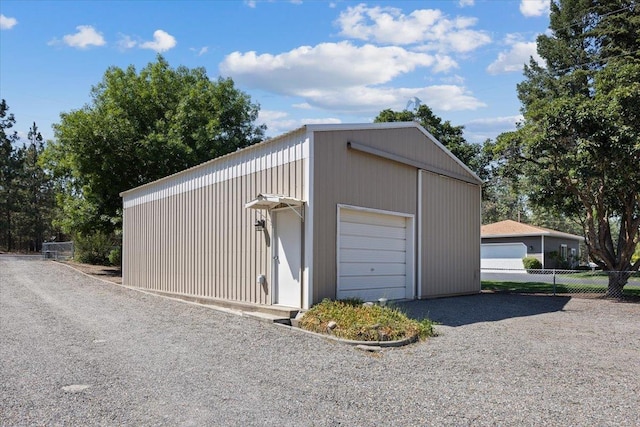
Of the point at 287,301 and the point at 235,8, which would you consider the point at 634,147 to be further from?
the point at 235,8

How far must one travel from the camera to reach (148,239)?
45.6 ft

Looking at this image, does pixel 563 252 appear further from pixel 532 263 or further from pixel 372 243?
pixel 372 243

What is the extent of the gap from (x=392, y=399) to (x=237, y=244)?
6134mm

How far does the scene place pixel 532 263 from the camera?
27281 millimetres

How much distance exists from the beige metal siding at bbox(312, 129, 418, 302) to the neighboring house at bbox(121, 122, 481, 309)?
0.02 meters

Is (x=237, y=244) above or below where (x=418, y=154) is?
below

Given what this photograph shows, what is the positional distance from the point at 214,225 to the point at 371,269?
11.7ft

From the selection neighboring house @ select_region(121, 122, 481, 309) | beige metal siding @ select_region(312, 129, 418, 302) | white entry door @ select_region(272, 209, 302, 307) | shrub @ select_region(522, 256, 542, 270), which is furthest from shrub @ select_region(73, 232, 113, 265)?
shrub @ select_region(522, 256, 542, 270)

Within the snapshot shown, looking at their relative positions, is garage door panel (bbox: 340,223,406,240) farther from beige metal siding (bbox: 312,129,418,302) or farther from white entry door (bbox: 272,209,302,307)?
white entry door (bbox: 272,209,302,307)

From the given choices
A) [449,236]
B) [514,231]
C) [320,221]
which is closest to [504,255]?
[514,231]

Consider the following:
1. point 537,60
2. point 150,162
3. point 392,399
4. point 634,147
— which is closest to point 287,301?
point 392,399

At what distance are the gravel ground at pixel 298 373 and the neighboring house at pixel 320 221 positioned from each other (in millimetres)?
1303

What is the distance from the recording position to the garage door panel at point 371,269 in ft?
30.8

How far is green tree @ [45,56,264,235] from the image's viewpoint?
18.0 meters
